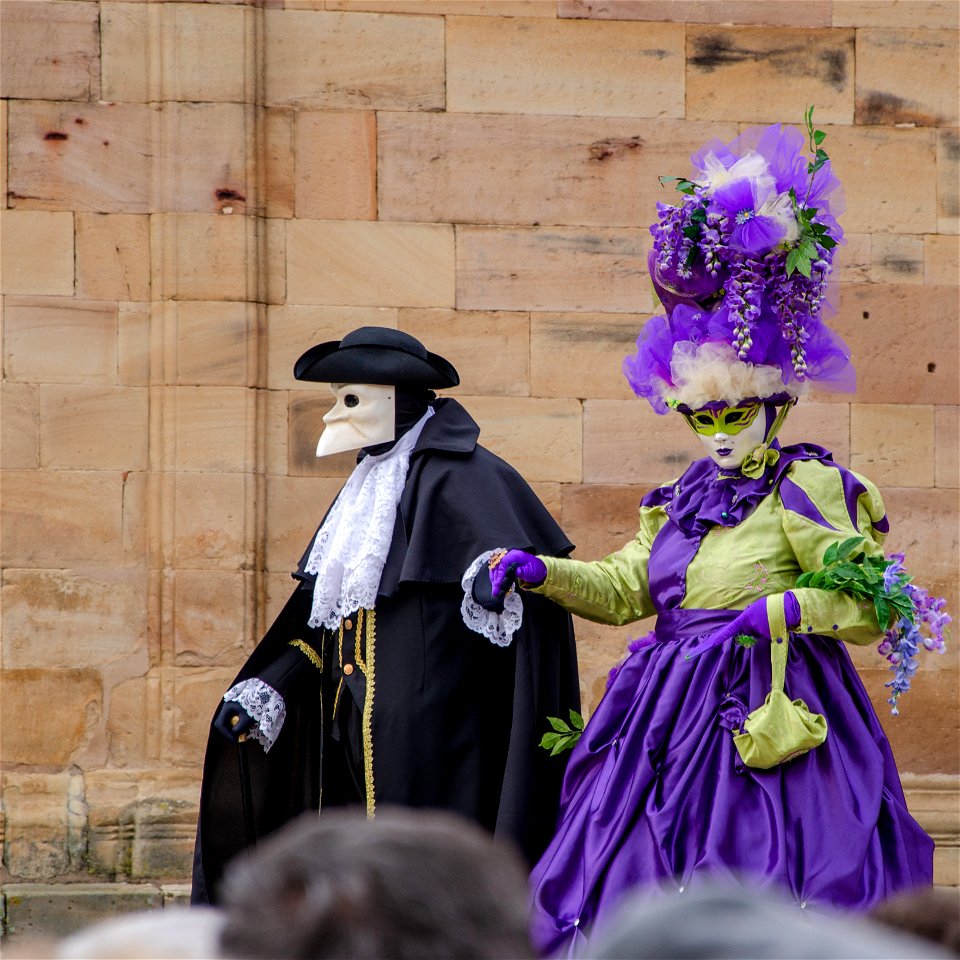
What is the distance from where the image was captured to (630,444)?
6.16 m

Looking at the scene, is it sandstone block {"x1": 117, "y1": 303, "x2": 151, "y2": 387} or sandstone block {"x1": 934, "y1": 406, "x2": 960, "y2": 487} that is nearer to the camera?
sandstone block {"x1": 117, "y1": 303, "x2": 151, "y2": 387}

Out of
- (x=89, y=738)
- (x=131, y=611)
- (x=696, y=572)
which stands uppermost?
(x=696, y=572)

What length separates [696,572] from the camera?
422cm

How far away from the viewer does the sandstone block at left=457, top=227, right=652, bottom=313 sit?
6133 millimetres

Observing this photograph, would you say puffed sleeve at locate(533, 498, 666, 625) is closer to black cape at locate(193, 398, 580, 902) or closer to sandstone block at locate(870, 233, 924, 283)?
black cape at locate(193, 398, 580, 902)

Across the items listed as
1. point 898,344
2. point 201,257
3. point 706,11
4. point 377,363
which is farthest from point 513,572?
point 706,11

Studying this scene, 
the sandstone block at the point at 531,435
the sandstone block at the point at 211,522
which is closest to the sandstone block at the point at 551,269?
the sandstone block at the point at 531,435

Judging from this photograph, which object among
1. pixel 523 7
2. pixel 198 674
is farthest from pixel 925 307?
pixel 198 674

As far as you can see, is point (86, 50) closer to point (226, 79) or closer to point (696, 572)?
point (226, 79)

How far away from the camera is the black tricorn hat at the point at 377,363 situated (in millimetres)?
4586

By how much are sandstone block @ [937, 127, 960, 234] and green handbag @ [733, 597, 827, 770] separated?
2.78 metres

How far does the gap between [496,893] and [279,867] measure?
0.18 meters

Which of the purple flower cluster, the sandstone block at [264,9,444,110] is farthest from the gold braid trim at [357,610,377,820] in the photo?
the sandstone block at [264,9,444,110]

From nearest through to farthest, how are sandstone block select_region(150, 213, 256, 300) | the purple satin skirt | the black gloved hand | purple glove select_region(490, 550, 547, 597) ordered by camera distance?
1. the purple satin skirt
2. purple glove select_region(490, 550, 547, 597)
3. the black gloved hand
4. sandstone block select_region(150, 213, 256, 300)
